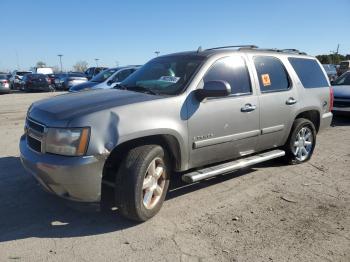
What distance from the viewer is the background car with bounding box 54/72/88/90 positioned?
1027 inches

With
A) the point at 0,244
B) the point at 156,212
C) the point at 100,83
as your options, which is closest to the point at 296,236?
the point at 156,212

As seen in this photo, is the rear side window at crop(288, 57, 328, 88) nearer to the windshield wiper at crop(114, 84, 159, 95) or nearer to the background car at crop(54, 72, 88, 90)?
the windshield wiper at crop(114, 84, 159, 95)

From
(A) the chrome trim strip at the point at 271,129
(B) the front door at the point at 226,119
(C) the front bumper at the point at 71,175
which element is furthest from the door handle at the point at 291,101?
(C) the front bumper at the point at 71,175

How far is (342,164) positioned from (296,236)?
3.20 meters

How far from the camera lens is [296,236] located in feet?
12.6

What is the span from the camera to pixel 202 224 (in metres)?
4.07

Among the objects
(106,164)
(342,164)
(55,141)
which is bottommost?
(342,164)

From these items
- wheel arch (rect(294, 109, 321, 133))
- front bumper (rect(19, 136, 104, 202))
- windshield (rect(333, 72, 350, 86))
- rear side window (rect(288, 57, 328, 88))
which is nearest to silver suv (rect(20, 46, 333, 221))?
front bumper (rect(19, 136, 104, 202))

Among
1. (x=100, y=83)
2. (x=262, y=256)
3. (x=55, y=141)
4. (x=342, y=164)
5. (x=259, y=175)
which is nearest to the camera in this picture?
(x=262, y=256)

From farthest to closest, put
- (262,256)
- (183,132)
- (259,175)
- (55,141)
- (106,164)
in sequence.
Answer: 1. (259,175)
2. (183,132)
3. (106,164)
4. (55,141)
5. (262,256)

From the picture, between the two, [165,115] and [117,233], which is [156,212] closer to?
[117,233]

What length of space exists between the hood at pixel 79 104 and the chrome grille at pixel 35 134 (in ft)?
0.23

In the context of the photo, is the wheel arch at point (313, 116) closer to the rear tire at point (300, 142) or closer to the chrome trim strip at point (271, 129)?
the rear tire at point (300, 142)

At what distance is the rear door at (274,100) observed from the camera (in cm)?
541
